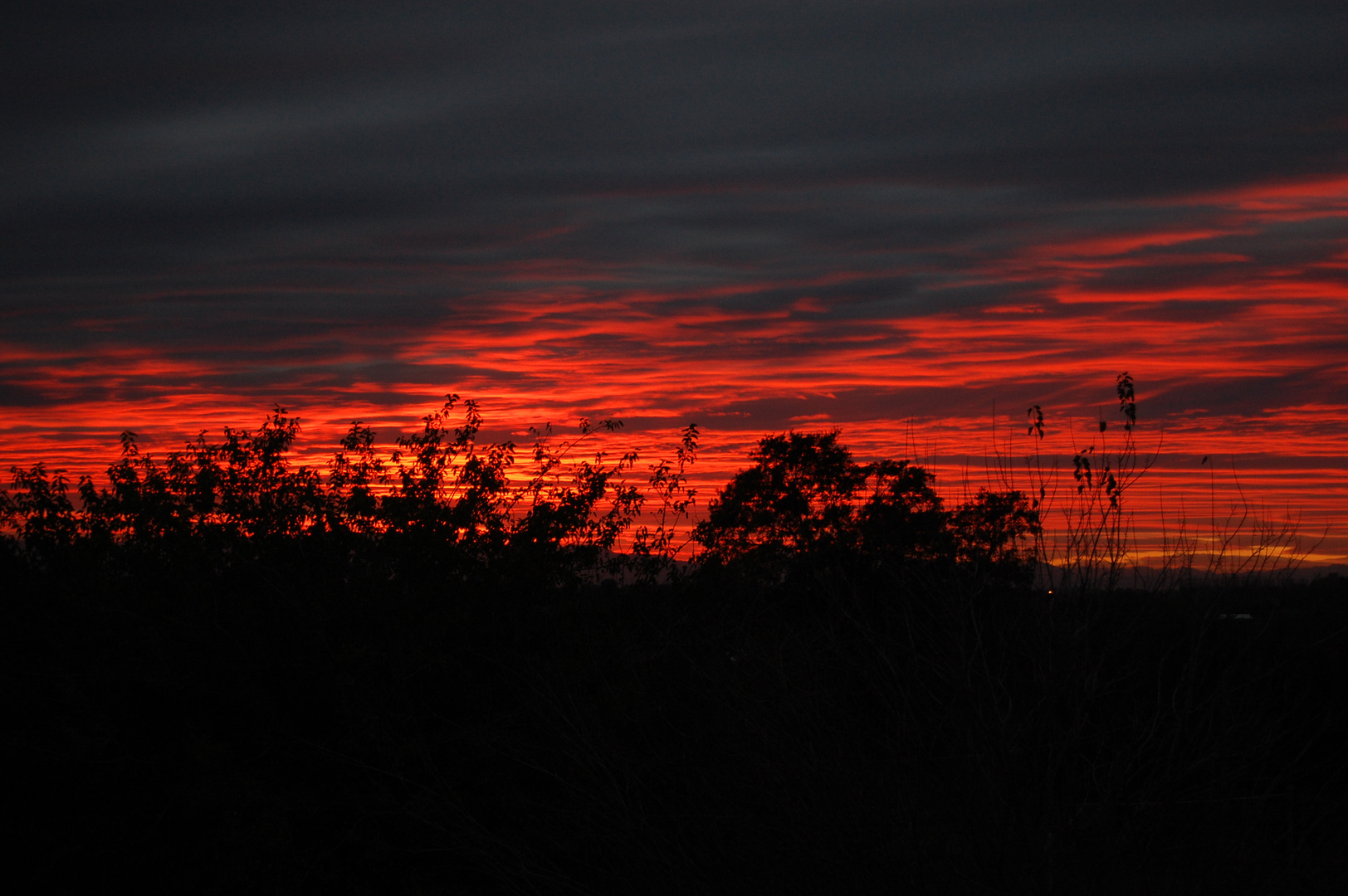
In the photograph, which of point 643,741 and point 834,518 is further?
point 834,518

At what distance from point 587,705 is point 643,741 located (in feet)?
2.79

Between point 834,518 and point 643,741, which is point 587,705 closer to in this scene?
point 643,741

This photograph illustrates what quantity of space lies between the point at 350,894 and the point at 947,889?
27.8 ft

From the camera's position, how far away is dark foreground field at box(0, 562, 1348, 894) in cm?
889

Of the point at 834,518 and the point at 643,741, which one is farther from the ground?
the point at 834,518

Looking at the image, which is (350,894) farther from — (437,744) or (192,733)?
(192,733)

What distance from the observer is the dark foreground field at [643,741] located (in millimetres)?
8891

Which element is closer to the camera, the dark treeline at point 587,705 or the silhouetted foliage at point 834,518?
the dark treeline at point 587,705

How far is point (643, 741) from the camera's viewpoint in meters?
14.3

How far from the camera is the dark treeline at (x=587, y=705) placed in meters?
9.06

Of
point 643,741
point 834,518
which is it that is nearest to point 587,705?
point 643,741

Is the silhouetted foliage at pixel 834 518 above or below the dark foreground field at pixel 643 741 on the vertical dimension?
above

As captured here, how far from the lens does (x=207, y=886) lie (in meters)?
14.4

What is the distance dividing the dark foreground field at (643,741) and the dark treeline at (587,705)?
0.06 metres
